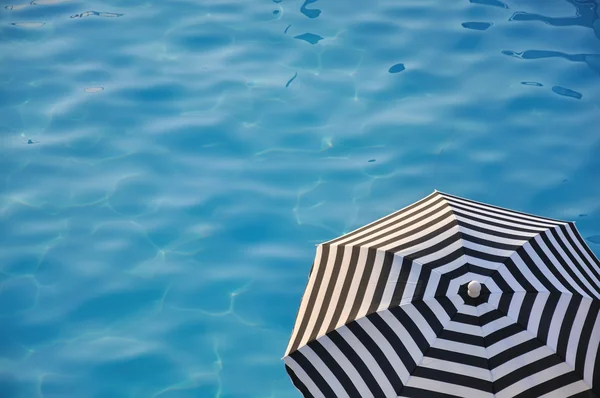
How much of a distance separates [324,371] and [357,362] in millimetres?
179

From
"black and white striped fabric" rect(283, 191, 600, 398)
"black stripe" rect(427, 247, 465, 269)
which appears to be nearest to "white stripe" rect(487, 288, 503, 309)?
"black and white striped fabric" rect(283, 191, 600, 398)

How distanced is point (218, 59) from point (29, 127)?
206 centimetres

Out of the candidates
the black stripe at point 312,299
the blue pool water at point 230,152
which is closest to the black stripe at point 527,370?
the black stripe at point 312,299

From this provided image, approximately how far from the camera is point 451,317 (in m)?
3.39

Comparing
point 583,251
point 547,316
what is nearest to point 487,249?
point 547,316

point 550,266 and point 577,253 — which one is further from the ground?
point 550,266

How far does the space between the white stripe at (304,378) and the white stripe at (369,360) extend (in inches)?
10.7

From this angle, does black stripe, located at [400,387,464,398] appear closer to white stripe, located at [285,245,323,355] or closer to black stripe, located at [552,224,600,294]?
white stripe, located at [285,245,323,355]

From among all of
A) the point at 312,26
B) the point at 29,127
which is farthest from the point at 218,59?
the point at 29,127

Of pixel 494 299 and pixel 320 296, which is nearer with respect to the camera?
pixel 494 299

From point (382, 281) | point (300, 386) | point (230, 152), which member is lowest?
point (230, 152)

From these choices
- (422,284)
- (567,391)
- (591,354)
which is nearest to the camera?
(567,391)

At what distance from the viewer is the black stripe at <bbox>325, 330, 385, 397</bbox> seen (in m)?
3.36

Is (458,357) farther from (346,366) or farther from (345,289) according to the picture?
(345,289)
